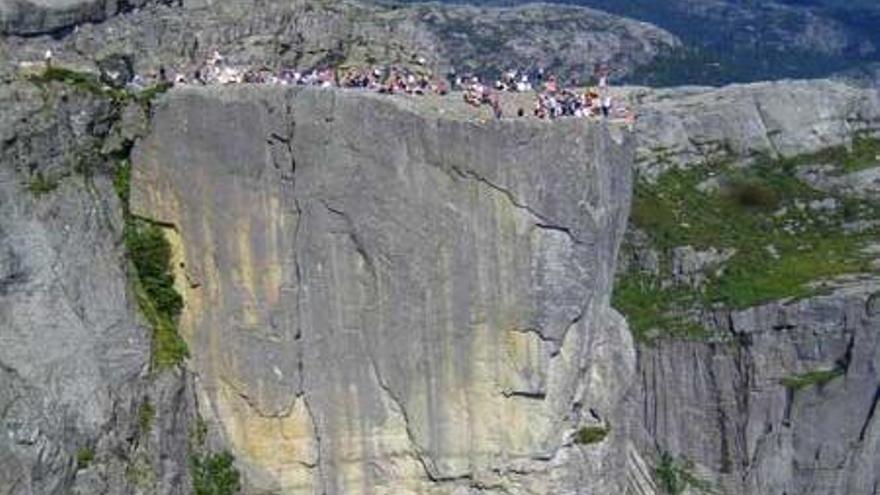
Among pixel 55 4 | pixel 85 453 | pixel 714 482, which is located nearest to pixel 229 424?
pixel 85 453

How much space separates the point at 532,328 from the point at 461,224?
4.29 m

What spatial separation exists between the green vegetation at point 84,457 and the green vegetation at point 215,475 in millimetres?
4517

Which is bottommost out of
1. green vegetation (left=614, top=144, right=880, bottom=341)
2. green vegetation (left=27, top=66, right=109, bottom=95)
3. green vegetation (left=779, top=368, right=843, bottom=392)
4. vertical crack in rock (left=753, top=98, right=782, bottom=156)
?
green vegetation (left=779, top=368, right=843, bottom=392)

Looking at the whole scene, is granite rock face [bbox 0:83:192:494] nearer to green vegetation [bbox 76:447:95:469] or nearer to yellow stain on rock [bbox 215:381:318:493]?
green vegetation [bbox 76:447:95:469]

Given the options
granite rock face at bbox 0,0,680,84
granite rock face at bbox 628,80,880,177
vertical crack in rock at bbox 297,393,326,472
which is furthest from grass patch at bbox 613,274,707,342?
vertical crack in rock at bbox 297,393,326,472

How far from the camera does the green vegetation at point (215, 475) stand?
5706 cm

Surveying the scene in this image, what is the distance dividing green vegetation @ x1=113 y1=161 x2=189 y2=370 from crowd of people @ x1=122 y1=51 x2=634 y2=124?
4.40 meters

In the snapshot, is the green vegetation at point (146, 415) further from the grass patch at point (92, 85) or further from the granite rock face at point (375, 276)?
the grass patch at point (92, 85)

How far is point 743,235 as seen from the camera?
10656cm

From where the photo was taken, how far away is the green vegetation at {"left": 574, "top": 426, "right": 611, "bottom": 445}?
200 ft

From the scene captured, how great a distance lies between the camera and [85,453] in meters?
53.2

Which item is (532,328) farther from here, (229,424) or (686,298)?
(686,298)

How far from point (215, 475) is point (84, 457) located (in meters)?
5.80

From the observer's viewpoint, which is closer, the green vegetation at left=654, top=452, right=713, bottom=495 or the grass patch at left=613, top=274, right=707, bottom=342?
the green vegetation at left=654, top=452, right=713, bottom=495
